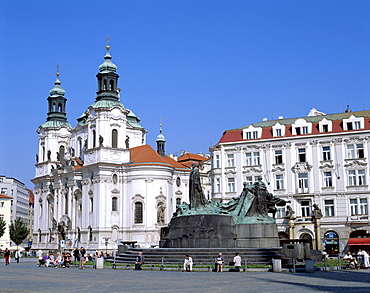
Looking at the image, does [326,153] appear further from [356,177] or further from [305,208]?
[305,208]

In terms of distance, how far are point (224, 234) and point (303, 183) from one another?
987 inches

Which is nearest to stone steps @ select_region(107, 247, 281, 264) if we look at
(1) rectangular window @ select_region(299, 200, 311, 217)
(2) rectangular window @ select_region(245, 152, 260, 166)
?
(1) rectangular window @ select_region(299, 200, 311, 217)

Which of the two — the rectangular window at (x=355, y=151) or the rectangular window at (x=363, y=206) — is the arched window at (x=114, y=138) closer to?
the rectangular window at (x=355, y=151)

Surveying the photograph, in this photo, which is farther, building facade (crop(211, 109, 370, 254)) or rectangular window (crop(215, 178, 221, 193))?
rectangular window (crop(215, 178, 221, 193))

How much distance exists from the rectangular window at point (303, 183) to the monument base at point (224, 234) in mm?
23375

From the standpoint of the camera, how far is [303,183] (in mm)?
54812

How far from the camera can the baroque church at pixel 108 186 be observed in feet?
240

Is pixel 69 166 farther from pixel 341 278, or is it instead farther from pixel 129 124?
pixel 341 278

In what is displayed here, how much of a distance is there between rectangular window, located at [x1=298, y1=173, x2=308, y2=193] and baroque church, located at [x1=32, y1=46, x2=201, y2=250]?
24.5 meters

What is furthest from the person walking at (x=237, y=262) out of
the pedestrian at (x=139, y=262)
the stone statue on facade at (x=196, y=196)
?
the stone statue on facade at (x=196, y=196)

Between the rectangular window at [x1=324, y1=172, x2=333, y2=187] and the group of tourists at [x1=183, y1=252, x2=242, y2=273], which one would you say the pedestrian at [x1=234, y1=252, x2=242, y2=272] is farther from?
the rectangular window at [x1=324, y1=172, x2=333, y2=187]

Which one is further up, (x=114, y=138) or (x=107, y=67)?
(x=107, y=67)

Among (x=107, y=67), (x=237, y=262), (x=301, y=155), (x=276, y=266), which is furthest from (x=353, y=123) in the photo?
(x=107, y=67)

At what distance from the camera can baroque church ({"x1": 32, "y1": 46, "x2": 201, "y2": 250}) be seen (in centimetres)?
7325
